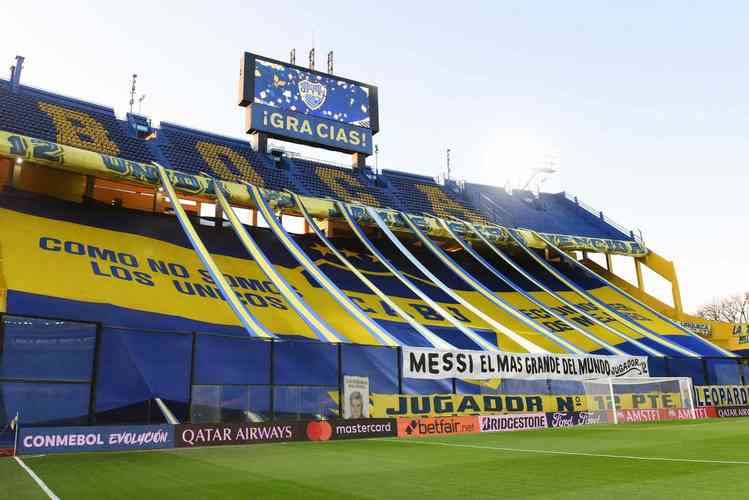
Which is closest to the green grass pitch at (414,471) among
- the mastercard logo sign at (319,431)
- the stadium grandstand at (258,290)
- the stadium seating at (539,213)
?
the mastercard logo sign at (319,431)

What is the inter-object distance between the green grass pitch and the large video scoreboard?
24.3 m

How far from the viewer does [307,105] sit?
36.3 meters

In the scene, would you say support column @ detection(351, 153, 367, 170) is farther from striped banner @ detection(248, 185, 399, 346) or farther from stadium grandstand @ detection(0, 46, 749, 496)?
striped banner @ detection(248, 185, 399, 346)

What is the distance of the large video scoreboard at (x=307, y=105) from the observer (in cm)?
3481

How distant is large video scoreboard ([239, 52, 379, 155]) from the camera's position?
3481 cm

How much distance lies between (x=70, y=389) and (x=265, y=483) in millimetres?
7971

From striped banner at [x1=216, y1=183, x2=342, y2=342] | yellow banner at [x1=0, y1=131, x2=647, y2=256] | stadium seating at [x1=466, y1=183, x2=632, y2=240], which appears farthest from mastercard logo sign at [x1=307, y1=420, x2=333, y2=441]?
stadium seating at [x1=466, y1=183, x2=632, y2=240]

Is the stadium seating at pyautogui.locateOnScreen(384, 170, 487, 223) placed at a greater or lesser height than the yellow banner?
greater

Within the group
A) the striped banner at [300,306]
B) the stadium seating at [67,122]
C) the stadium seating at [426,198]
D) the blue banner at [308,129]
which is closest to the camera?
the striped banner at [300,306]

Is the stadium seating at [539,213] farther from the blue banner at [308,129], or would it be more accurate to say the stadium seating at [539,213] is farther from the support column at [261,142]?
the support column at [261,142]

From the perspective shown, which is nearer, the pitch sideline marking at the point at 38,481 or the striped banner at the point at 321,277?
the pitch sideline marking at the point at 38,481

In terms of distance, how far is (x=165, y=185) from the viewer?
25453 millimetres

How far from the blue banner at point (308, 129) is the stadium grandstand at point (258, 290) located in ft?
0.64

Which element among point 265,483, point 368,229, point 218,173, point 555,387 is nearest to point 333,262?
point 368,229
